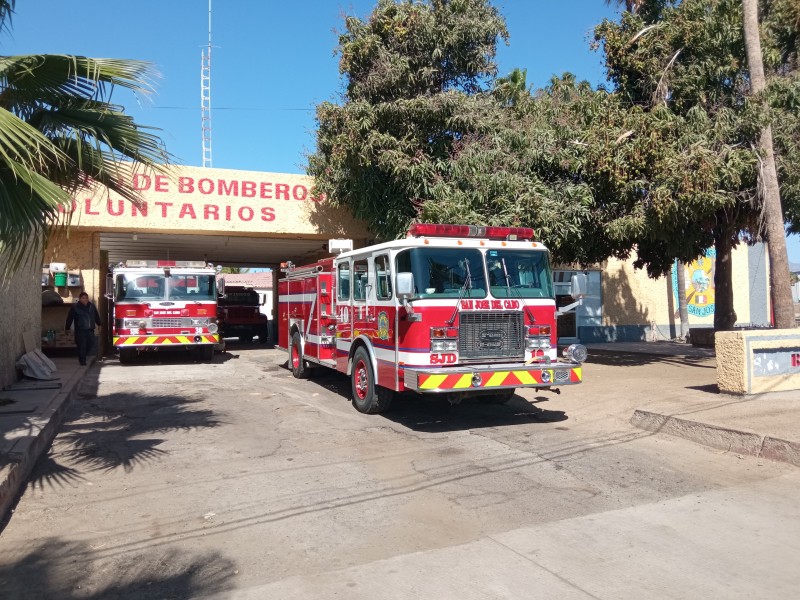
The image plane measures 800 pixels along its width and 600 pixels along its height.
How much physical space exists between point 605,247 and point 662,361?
351cm

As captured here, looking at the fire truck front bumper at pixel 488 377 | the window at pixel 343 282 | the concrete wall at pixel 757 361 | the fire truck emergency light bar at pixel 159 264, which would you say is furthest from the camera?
the fire truck emergency light bar at pixel 159 264

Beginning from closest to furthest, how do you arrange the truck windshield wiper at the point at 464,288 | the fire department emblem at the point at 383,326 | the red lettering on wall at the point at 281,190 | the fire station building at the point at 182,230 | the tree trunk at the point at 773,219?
the truck windshield wiper at the point at 464,288, the fire department emblem at the point at 383,326, the tree trunk at the point at 773,219, the fire station building at the point at 182,230, the red lettering on wall at the point at 281,190

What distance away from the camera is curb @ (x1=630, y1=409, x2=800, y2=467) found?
262 inches

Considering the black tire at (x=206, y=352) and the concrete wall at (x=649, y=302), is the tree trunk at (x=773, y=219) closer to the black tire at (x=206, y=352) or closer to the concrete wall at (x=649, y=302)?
the concrete wall at (x=649, y=302)

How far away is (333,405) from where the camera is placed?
10531mm

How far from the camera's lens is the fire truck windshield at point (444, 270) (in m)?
8.32

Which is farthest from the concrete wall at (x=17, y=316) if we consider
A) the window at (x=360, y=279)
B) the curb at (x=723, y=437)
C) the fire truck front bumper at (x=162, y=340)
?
the curb at (x=723, y=437)

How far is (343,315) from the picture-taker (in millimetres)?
10789

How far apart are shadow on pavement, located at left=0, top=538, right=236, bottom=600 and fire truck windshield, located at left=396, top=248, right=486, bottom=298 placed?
4.59 meters

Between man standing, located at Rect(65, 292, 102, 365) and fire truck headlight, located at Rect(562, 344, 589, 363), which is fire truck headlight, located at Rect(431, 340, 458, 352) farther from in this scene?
man standing, located at Rect(65, 292, 102, 365)

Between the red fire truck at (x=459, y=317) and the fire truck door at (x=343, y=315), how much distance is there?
72 cm

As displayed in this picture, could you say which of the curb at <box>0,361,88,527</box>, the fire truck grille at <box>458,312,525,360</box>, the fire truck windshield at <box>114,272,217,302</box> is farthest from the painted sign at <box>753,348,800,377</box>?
the fire truck windshield at <box>114,272,217,302</box>

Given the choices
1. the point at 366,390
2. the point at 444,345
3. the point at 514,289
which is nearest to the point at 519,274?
the point at 514,289

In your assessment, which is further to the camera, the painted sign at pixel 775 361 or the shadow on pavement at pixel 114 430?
the painted sign at pixel 775 361
